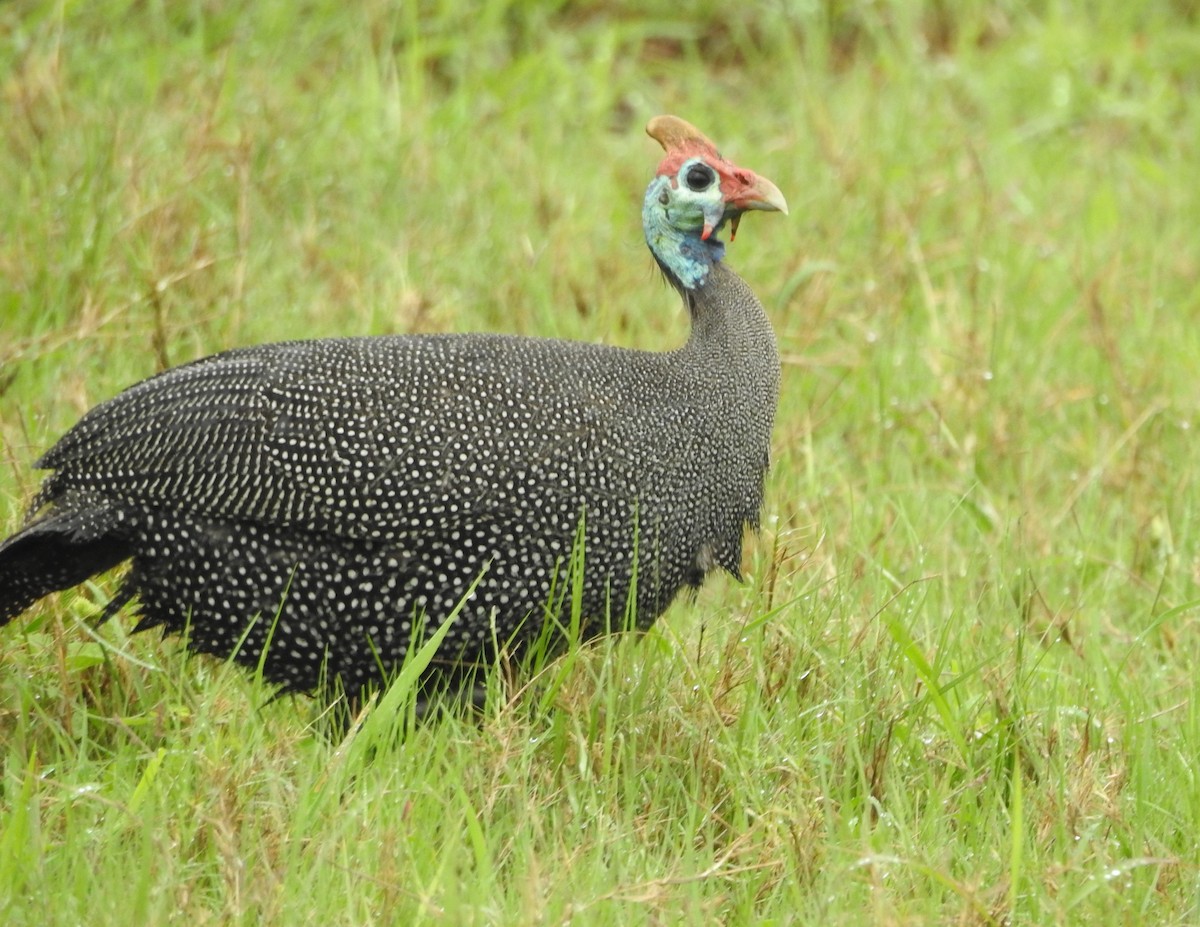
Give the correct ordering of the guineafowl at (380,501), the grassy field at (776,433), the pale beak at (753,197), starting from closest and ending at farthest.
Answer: the grassy field at (776,433)
the guineafowl at (380,501)
the pale beak at (753,197)

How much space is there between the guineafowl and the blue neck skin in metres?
0.34

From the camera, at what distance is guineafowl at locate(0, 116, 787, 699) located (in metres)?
3.19

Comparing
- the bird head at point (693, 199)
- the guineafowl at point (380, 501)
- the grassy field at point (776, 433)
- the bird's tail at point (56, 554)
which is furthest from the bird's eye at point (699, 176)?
the bird's tail at point (56, 554)

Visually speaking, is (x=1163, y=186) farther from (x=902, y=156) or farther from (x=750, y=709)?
(x=750, y=709)

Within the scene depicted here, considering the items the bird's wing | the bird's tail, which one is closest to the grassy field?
the bird's tail

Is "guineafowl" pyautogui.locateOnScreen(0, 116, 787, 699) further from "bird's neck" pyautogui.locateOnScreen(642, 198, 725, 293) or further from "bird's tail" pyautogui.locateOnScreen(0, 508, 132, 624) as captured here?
"bird's neck" pyautogui.locateOnScreen(642, 198, 725, 293)

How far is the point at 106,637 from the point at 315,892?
110 cm

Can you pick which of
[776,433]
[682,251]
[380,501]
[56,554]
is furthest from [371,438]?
[776,433]

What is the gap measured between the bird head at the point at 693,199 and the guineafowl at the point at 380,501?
371 mm

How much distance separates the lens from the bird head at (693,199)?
12.0 feet

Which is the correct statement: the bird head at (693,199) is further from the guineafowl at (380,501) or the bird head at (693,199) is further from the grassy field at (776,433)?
the grassy field at (776,433)

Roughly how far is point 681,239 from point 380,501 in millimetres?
944

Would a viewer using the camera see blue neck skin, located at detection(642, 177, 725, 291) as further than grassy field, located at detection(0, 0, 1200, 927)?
Yes

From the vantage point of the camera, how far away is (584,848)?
2.88 m
